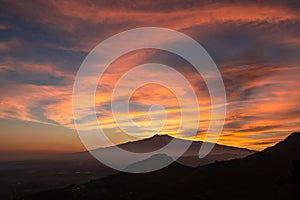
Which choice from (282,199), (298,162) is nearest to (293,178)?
(298,162)

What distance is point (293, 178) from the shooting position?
9094 centimetres

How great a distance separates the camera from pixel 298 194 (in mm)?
94312

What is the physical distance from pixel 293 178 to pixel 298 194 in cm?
673

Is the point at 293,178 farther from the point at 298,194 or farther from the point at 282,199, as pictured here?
the point at 282,199

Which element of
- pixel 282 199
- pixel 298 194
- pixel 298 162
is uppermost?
pixel 298 162

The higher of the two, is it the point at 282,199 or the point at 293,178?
the point at 293,178

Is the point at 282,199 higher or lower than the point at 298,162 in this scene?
lower

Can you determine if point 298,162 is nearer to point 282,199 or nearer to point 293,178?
point 293,178

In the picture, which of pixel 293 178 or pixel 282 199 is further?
pixel 282 199

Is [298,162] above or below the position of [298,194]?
above

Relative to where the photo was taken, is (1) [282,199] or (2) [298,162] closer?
(2) [298,162]

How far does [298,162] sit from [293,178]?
15.5 ft

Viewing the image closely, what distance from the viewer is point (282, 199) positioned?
194000mm

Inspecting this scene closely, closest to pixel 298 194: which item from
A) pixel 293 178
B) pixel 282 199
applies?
pixel 293 178
